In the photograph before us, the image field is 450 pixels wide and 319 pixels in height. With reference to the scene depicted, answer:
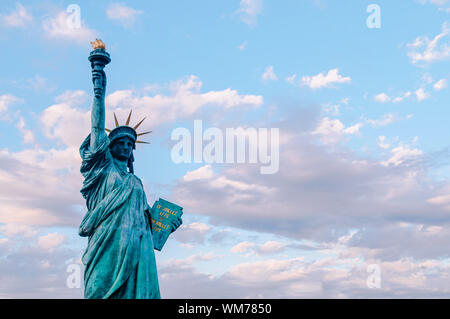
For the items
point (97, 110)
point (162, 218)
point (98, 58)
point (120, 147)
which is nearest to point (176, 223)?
point (162, 218)

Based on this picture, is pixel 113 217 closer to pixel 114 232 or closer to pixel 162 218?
pixel 114 232

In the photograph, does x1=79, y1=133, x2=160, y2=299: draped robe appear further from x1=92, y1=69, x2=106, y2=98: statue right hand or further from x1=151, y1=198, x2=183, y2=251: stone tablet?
x1=92, y1=69, x2=106, y2=98: statue right hand

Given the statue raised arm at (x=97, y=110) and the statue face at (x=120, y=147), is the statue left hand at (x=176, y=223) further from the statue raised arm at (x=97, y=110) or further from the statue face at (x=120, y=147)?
the statue raised arm at (x=97, y=110)

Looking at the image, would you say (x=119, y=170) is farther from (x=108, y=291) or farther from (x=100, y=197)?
(x=108, y=291)

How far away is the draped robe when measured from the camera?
14.8 m

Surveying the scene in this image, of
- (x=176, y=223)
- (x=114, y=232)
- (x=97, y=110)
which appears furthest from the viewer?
(x=176, y=223)

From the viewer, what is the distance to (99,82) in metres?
16.1

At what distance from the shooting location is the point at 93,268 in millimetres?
15000

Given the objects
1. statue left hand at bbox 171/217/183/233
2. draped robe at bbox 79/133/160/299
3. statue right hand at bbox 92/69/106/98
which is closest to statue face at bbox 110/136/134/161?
draped robe at bbox 79/133/160/299

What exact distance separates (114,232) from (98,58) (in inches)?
207
